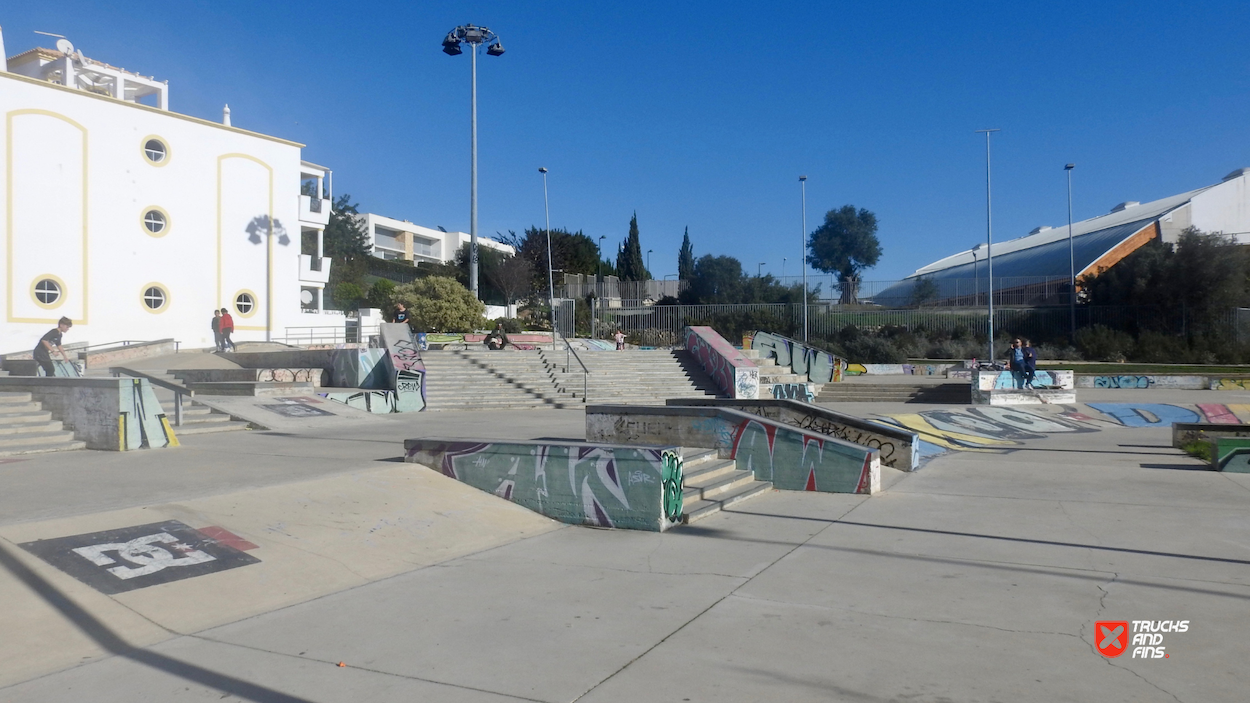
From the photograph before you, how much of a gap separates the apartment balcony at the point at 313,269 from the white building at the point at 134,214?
80 mm

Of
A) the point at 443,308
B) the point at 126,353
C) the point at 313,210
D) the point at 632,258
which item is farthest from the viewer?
the point at 632,258

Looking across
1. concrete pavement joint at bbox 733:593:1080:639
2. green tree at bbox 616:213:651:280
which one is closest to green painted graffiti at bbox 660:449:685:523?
concrete pavement joint at bbox 733:593:1080:639

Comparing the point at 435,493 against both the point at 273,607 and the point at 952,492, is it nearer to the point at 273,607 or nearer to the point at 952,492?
the point at 273,607

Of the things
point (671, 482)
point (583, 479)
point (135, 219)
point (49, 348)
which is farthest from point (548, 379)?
point (135, 219)

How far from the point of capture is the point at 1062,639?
429 centimetres

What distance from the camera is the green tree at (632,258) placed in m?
69.1

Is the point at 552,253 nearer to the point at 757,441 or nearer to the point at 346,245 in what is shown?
the point at 346,245

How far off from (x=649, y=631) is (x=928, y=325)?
35534 millimetres

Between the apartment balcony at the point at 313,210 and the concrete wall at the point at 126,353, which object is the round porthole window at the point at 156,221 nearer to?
the concrete wall at the point at 126,353

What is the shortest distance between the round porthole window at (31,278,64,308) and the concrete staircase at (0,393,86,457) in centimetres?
2209

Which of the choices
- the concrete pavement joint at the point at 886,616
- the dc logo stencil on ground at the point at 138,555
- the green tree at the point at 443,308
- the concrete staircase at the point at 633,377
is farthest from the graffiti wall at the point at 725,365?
the dc logo stencil on ground at the point at 138,555

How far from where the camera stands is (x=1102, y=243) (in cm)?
4547

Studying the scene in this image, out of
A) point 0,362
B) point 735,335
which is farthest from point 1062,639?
point 735,335

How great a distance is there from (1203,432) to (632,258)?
191 feet
